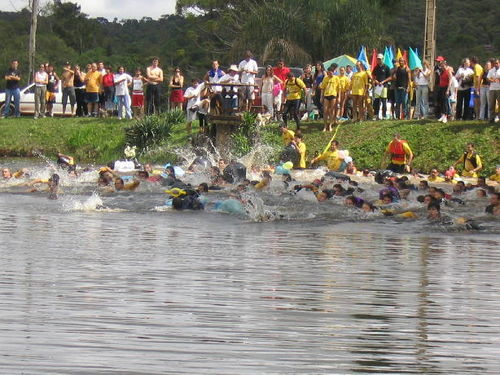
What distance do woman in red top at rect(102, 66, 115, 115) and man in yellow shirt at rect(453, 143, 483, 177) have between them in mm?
11072

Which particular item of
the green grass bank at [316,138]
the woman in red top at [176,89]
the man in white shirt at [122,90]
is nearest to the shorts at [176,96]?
the woman in red top at [176,89]

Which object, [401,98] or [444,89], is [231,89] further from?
[444,89]

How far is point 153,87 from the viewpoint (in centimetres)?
3484

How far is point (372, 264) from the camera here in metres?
13.6

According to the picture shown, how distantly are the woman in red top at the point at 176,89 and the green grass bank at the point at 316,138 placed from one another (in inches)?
27.2

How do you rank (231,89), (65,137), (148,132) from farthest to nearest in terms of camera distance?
(65,137) < (148,132) < (231,89)

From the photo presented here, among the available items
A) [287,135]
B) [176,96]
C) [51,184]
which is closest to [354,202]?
[51,184]

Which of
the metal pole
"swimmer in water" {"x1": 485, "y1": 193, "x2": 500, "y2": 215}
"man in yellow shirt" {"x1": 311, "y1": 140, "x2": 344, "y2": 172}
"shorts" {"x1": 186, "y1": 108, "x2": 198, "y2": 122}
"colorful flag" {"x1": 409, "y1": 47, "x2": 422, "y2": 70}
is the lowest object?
"swimmer in water" {"x1": 485, "y1": 193, "x2": 500, "y2": 215}

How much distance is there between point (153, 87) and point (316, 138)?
18.1ft

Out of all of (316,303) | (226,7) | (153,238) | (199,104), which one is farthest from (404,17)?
(316,303)

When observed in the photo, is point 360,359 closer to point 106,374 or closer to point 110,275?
point 106,374

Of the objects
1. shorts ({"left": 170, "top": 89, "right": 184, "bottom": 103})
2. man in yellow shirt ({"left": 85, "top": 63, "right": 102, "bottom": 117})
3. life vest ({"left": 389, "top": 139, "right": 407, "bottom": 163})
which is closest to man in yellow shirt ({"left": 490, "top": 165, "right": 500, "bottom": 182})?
life vest ({"left": 389, "top": 139, "right": 407, "bottom": 163})

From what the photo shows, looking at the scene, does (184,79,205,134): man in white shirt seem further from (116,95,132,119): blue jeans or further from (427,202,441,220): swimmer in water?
(427,202,441,220): swimmer in water

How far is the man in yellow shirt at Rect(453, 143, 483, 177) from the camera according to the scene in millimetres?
28328
